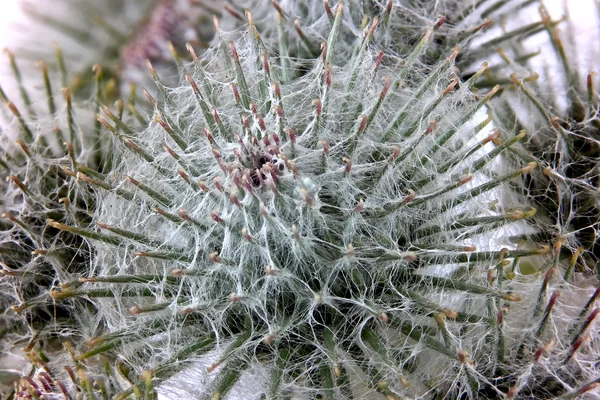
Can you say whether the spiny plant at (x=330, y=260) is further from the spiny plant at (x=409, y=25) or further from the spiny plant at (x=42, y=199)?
the spiny plant at (x=409, y=25)

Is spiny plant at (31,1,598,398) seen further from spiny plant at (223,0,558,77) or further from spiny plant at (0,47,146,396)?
spiny plant at (223,0,558,77)

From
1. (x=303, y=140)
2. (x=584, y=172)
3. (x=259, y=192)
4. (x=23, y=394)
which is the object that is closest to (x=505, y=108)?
(x=584, y=172)

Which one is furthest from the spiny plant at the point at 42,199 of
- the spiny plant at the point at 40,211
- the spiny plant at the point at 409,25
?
the spiny plant at the point at 409,25

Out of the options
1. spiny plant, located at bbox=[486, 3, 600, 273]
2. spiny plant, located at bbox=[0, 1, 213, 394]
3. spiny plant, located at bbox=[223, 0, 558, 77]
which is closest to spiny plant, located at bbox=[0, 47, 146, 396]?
spiny plant, located at bbox=[0, 1, 213, 394]

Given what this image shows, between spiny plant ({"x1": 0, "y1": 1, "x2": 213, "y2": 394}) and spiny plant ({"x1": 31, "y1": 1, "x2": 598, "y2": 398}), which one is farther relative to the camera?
spiny plant ({"x1": 0, "y1": 1, "x2": 213, "y2": 394})

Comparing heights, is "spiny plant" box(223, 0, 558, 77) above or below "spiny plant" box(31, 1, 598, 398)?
above

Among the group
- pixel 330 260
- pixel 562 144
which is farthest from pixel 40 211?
pixel 562 144
